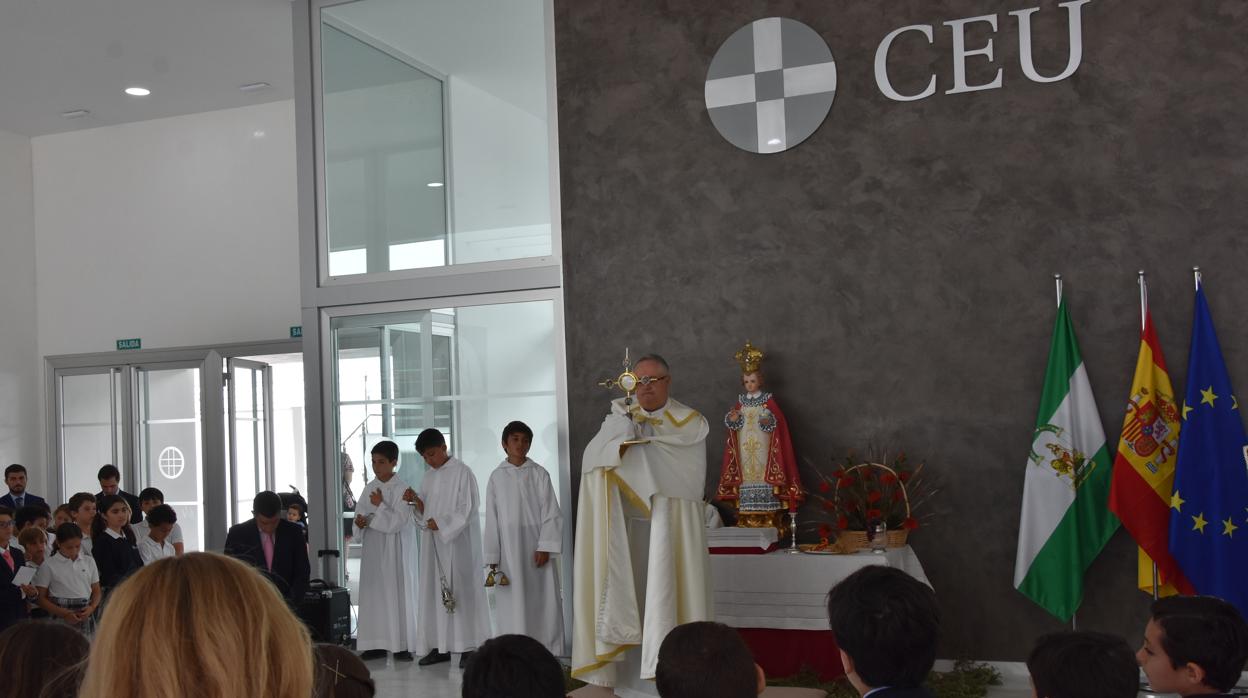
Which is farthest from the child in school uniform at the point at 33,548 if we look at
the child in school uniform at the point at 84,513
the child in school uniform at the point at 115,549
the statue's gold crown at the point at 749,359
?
the statue's gold crown at the point at 749,359

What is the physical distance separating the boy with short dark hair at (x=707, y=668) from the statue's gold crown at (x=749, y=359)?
4085mm

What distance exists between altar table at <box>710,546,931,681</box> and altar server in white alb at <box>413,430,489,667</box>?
1.86m

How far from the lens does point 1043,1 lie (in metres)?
6.22

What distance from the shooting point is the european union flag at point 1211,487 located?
5.53m

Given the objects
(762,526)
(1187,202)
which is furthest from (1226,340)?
(762,526)

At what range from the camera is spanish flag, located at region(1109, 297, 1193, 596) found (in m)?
5.70

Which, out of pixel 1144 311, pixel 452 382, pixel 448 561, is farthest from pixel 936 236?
pixel 448 561

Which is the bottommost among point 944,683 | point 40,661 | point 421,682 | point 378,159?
point 421,682

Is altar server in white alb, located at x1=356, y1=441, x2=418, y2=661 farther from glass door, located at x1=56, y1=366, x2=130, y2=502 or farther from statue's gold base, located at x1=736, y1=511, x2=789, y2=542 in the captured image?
glass door, located at x1=56, y1=366, x2=130, y2=502

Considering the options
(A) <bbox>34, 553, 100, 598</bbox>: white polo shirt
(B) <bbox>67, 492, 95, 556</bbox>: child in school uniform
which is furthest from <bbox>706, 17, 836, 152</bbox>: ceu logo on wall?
(B) <bbox>67, 492, 95, 556</bbox>: child in school uniform

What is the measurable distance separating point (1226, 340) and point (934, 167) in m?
1.75

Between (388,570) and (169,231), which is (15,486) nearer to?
(169,231)

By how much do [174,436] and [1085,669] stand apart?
10198 millimetres

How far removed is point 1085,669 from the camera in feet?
7.63
